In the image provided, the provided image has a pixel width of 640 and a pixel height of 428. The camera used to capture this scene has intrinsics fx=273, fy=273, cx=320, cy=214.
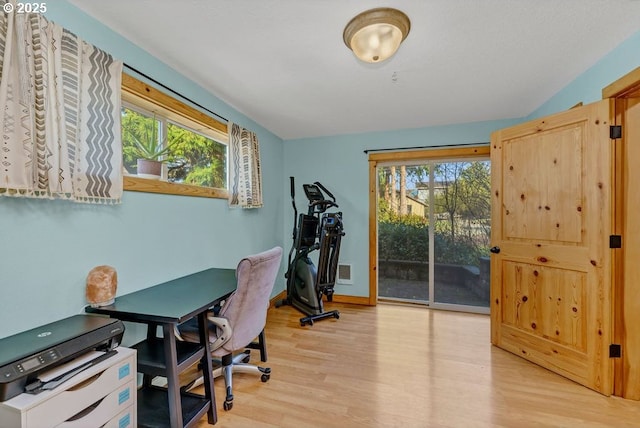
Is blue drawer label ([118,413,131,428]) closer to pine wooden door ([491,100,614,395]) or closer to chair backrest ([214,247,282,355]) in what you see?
chair backrest ([214,247,282,355])

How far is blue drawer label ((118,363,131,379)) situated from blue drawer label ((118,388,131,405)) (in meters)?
0.07

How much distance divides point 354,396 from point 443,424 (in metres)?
0.57

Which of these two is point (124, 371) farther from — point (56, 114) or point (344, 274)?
point (344, 274)

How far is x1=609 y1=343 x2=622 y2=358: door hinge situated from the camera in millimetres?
1899

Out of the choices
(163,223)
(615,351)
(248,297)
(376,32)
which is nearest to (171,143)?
(163,223)

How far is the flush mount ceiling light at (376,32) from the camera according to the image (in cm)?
154

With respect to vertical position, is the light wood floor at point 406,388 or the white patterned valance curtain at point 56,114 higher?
the white patterned valance curtain at point 56,114

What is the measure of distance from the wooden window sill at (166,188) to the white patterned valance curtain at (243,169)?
0.70ft

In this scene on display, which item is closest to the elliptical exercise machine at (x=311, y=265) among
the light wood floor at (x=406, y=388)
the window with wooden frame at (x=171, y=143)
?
the light wood floor at (x=406, y=388)

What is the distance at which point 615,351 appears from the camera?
75.0 inches

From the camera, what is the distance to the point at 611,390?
6.22 ft

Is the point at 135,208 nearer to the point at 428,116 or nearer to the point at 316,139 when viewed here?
the point at 316,139

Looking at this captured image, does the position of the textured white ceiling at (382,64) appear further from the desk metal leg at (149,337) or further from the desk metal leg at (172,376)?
the desk metal leg at (149,337)

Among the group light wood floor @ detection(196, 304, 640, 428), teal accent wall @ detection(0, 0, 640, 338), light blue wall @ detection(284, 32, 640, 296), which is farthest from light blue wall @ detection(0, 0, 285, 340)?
light blue wall @ detection(284, 32, 640, 296)
